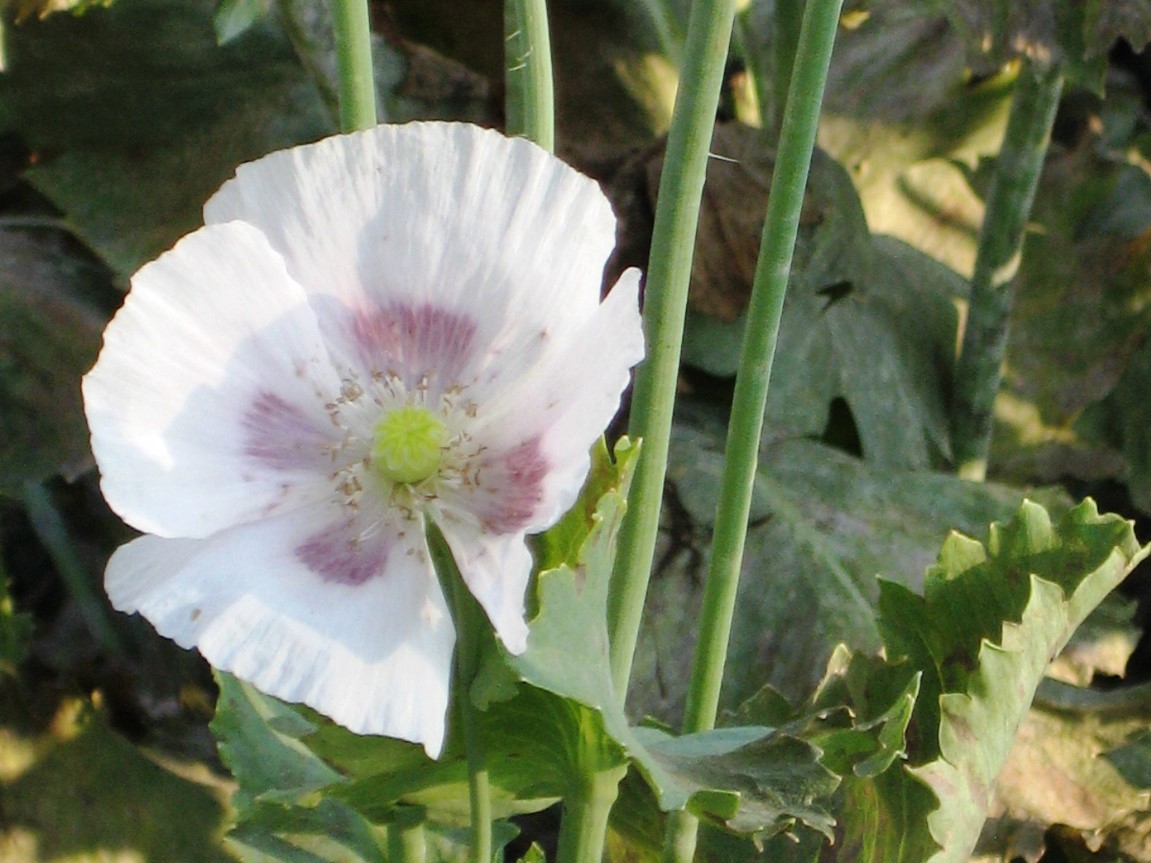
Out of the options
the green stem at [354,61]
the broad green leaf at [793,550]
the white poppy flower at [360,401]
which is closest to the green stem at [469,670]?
the white poppy flower at [360,401]

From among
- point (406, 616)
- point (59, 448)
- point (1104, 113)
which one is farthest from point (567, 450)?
point (1104, 113)

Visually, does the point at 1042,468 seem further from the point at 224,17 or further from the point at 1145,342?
the point at 224,17

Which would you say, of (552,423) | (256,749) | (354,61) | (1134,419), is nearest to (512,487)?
(552,423)

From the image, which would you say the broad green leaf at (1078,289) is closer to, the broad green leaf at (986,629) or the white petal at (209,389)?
the broad green leaf at (986,629)

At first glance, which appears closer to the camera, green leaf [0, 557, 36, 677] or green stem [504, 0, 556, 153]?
green stem [504, 0, 556, 153]

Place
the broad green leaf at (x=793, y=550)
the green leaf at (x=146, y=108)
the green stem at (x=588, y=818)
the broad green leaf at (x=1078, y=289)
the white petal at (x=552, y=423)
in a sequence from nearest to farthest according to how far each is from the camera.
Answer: the white petal at (x=552, y=423) → the green stem at (x=588, y=818) → the broad green leaf at (x=793, y=550) → the green leaf at (x=146, y=108) → the broad green leaf at (x=1078, y=289)

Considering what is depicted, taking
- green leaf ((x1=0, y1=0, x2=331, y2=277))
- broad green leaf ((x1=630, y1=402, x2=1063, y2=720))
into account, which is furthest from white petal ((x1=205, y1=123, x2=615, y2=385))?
green leaf ((x1=0, y1=0, x2=331, y2=277))

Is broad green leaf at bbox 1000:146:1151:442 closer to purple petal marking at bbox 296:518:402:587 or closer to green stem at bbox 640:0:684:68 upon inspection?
green stem at bbox 640:0:684:68
